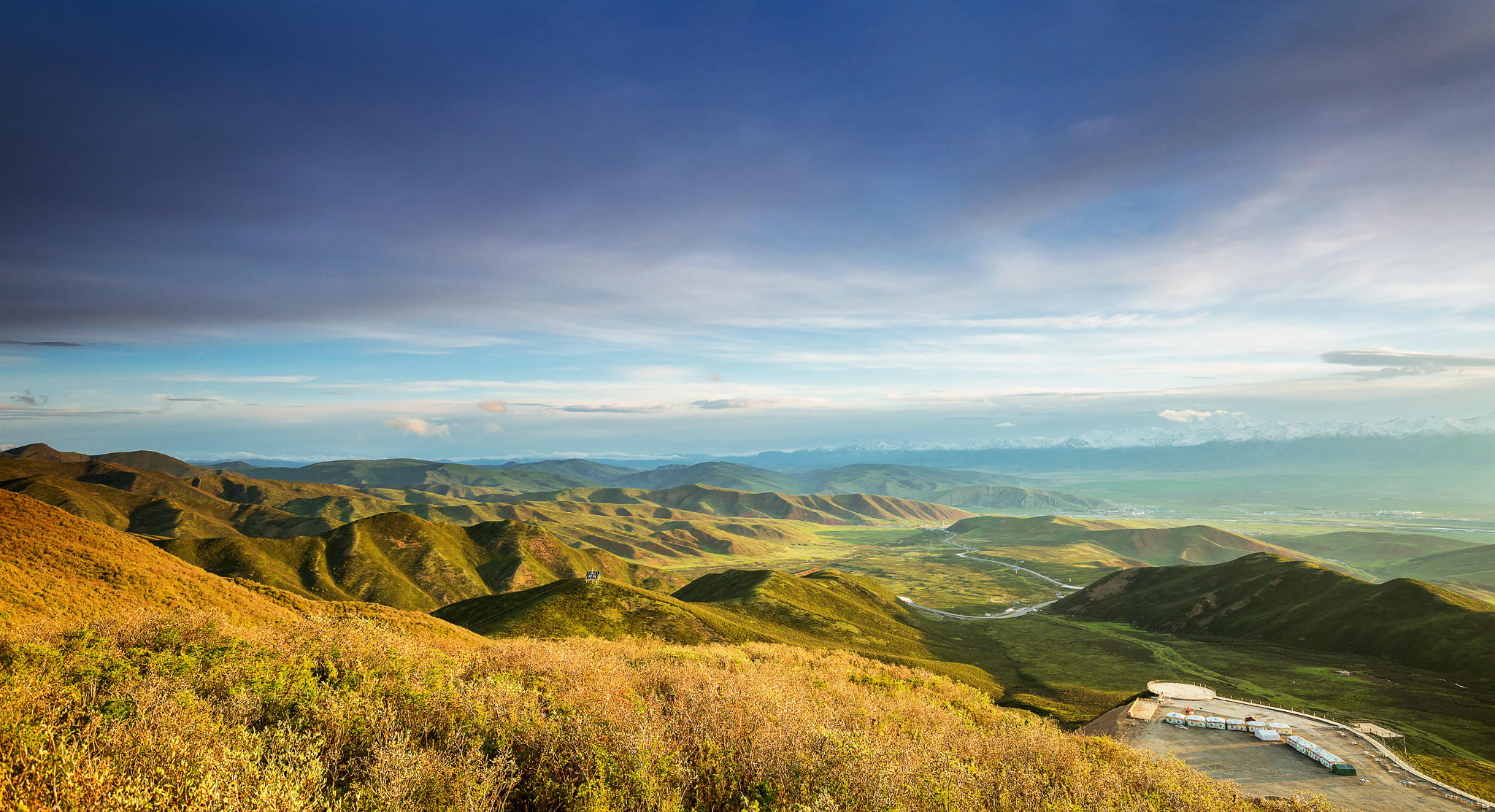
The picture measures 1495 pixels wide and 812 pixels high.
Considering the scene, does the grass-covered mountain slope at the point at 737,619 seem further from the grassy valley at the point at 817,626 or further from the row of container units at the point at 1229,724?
the row of container units at the point at 1229,724

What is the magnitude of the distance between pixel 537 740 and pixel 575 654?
859 inches

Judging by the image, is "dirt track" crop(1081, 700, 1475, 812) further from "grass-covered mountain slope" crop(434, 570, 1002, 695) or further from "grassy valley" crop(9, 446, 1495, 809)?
"grass-covered mountain slope" crop(434, 570, 1002, 695)

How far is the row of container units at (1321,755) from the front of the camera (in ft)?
192

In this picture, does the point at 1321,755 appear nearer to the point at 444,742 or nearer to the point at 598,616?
the point at 444,742

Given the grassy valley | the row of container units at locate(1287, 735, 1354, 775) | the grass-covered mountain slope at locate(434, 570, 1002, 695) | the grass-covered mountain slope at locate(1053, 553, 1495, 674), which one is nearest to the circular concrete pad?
the grassy valley

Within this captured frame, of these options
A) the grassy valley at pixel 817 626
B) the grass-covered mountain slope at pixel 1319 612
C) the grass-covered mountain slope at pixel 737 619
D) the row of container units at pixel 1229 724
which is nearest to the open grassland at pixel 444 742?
the grassy valley at pixel 817 626

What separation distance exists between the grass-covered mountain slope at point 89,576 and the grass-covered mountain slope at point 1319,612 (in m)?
196

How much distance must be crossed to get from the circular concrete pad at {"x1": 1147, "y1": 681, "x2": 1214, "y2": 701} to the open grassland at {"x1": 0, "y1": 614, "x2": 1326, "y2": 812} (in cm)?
6105

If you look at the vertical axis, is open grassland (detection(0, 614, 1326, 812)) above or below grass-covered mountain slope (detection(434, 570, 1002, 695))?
above

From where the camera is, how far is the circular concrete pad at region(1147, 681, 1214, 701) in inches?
3526

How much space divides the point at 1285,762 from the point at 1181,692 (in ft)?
109

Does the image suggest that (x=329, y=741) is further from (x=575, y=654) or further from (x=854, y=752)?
(x=575, y=654)

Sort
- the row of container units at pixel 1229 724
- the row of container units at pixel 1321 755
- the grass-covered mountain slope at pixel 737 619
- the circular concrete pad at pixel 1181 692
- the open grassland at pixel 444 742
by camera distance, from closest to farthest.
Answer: the open grassland at pixel 444 742
the row of container units at pixel 1321 755
the row of container units at pixel 1229 724
the circular concrete pad at pixel 1181 692
the grass-covered mountain slope at pixel 737 619

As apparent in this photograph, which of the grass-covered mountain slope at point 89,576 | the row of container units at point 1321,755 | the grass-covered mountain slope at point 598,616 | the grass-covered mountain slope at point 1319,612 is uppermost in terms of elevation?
the grass-covered mountain slope at point 89,576
